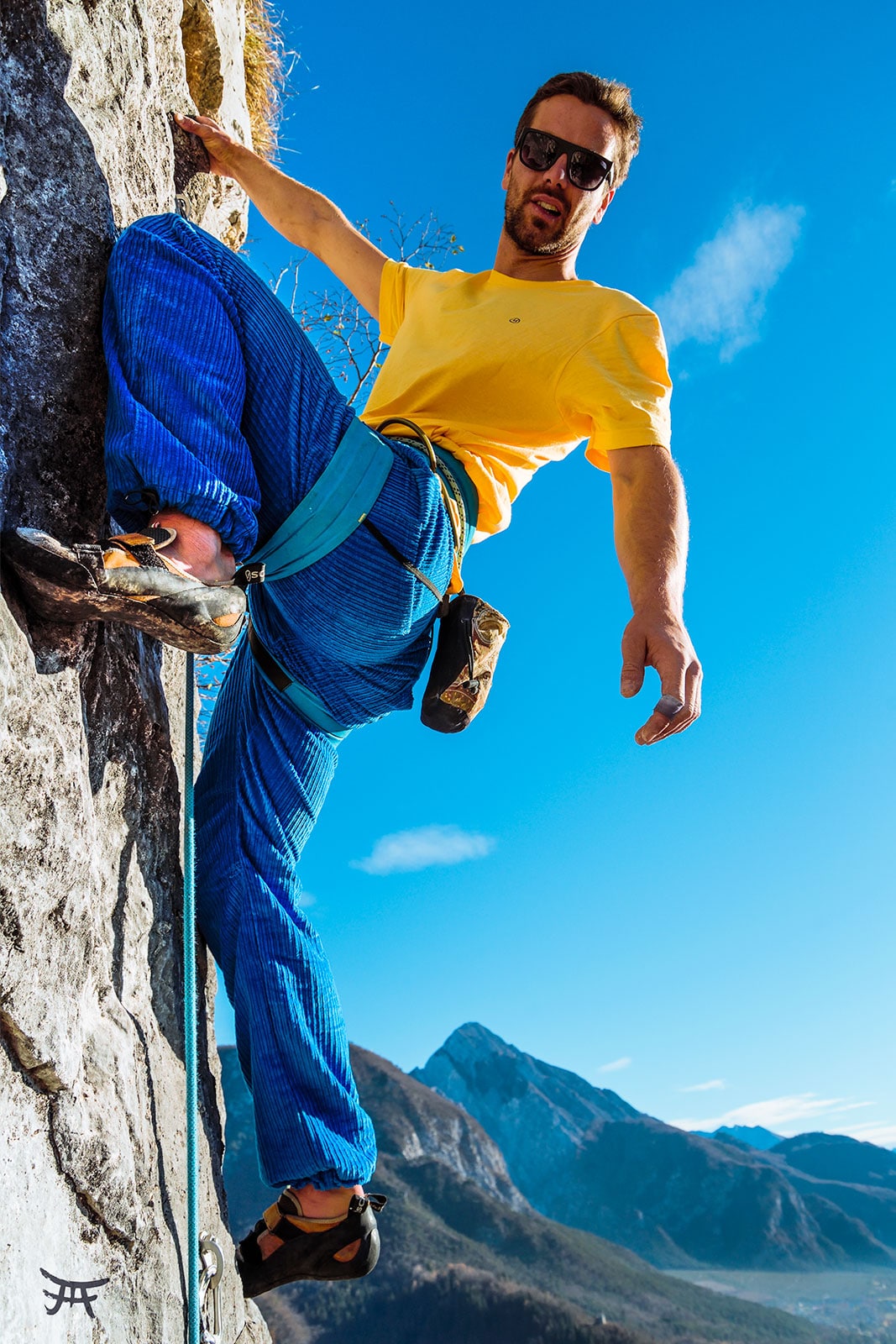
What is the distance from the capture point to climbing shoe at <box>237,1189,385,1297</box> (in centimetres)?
234

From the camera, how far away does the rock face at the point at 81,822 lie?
1668mm

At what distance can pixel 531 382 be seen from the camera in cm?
271

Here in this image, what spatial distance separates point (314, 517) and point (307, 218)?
2115 mm

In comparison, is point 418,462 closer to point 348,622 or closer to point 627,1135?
point 348,622

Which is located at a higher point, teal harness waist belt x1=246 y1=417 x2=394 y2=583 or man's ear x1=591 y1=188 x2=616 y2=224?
man's ear x1=591 y1=188 x2=616 y2=224

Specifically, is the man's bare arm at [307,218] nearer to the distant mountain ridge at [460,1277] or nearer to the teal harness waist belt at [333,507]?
the teal harness waist belt at [333,507]

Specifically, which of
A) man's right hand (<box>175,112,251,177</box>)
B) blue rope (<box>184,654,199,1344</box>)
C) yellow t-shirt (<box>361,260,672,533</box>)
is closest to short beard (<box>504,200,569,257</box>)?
yellow t-shirt (<box>361,260,672,533</box>)

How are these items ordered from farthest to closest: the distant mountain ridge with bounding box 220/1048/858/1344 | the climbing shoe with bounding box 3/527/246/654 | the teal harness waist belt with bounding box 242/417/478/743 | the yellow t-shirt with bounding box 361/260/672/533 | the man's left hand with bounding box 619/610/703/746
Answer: the distant mountain ridge with bounding box 220/1048/858/1344
the yellow t-shirt with bounding box 361/260/672/533
the teal harness waist belt with bounding box 242/417/478/743
the man's left hand with bounding box 619/610/703/746
the climbing shoe with bounding box 3/527/246/654

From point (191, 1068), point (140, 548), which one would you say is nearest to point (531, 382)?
point (140, 548)

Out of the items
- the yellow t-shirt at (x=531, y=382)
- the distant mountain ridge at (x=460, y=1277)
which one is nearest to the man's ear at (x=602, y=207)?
the yellow t-shirt at (x=531, y=382)

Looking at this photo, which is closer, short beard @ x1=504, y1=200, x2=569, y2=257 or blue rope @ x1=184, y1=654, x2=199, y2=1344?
blue rope @ x1=184, y1=654, x2=199, y2=1344

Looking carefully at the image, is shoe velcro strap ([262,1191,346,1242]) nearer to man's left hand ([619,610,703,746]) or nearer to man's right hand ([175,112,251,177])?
man's left hand ([619,610,703,746])

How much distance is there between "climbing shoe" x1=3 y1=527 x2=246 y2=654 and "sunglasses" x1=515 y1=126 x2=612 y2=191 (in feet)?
6.73

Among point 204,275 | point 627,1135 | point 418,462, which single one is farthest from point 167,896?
point 627,1135
